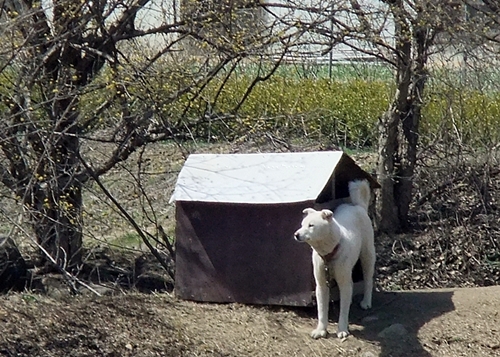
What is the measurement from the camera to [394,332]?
272 inches

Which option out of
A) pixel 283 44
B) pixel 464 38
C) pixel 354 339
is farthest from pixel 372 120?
pixel 354 339

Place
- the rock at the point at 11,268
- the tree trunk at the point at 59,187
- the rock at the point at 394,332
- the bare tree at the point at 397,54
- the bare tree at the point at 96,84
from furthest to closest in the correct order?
1. the bare tree at the point at 397,54
2. the rock at the point at 11,268
3. the tree trunk at the point at 59,187
4. the bare tree at the point at 96,84
5. the rock at the point at 394,332

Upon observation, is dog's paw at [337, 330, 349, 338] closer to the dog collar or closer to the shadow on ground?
the shadow on ground

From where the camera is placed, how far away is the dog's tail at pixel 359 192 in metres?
7.44

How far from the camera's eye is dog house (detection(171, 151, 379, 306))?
715 centimetres

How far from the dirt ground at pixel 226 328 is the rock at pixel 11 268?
1342 mm

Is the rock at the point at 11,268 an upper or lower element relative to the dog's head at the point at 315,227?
lower

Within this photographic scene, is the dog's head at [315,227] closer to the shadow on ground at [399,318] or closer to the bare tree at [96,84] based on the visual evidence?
the shadow on ground at [399,318]

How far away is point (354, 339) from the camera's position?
22.3 ft

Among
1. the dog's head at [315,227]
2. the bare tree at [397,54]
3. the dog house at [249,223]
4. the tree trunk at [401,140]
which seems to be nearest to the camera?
the dog's head at [315,227]

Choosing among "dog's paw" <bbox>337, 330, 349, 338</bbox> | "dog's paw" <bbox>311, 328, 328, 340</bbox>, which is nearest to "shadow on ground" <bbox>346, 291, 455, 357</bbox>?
"dog's paw" <bbox>337, 330, 349, 338</bbox>

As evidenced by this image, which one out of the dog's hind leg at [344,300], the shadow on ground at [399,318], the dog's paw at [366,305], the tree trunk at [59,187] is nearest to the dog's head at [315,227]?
the dog's hind leg at [344,300]

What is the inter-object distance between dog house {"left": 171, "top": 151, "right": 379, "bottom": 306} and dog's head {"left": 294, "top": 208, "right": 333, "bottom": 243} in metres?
0.41

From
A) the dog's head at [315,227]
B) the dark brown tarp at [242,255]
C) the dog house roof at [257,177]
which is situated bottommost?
the dark brown tarp at [242,255]
